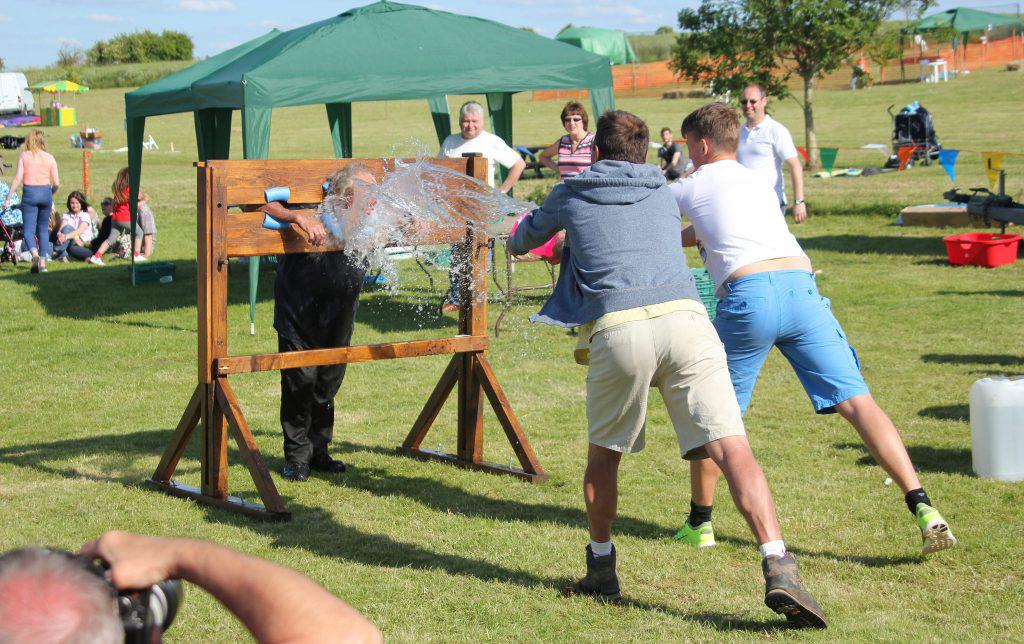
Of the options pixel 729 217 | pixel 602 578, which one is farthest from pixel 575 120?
pixel 602 578

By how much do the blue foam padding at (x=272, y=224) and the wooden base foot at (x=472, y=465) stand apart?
1768 millimetres

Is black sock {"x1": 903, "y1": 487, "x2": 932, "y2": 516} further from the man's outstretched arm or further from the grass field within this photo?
the man's outstretched arm

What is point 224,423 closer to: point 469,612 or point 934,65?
point 469,612

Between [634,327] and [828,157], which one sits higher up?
[828,157]

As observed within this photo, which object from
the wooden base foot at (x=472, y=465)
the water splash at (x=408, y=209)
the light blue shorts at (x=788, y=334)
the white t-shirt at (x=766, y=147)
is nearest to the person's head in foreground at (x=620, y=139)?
the light blue shorts at (x=788, y=334)

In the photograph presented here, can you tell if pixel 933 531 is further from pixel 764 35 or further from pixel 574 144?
pixel 764 35

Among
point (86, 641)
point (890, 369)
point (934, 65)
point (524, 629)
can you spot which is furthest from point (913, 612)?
point (934, 65)

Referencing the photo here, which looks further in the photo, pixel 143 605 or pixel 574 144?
pixel 574 144

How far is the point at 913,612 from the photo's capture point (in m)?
4.38

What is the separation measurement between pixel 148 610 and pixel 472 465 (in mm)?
5134

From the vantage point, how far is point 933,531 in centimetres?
475

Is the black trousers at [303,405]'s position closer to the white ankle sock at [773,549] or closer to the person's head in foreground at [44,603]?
the white ankle sock at [773,549]

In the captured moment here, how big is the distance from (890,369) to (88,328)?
7.79 meters

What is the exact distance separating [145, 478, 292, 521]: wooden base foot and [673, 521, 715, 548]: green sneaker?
199cm
